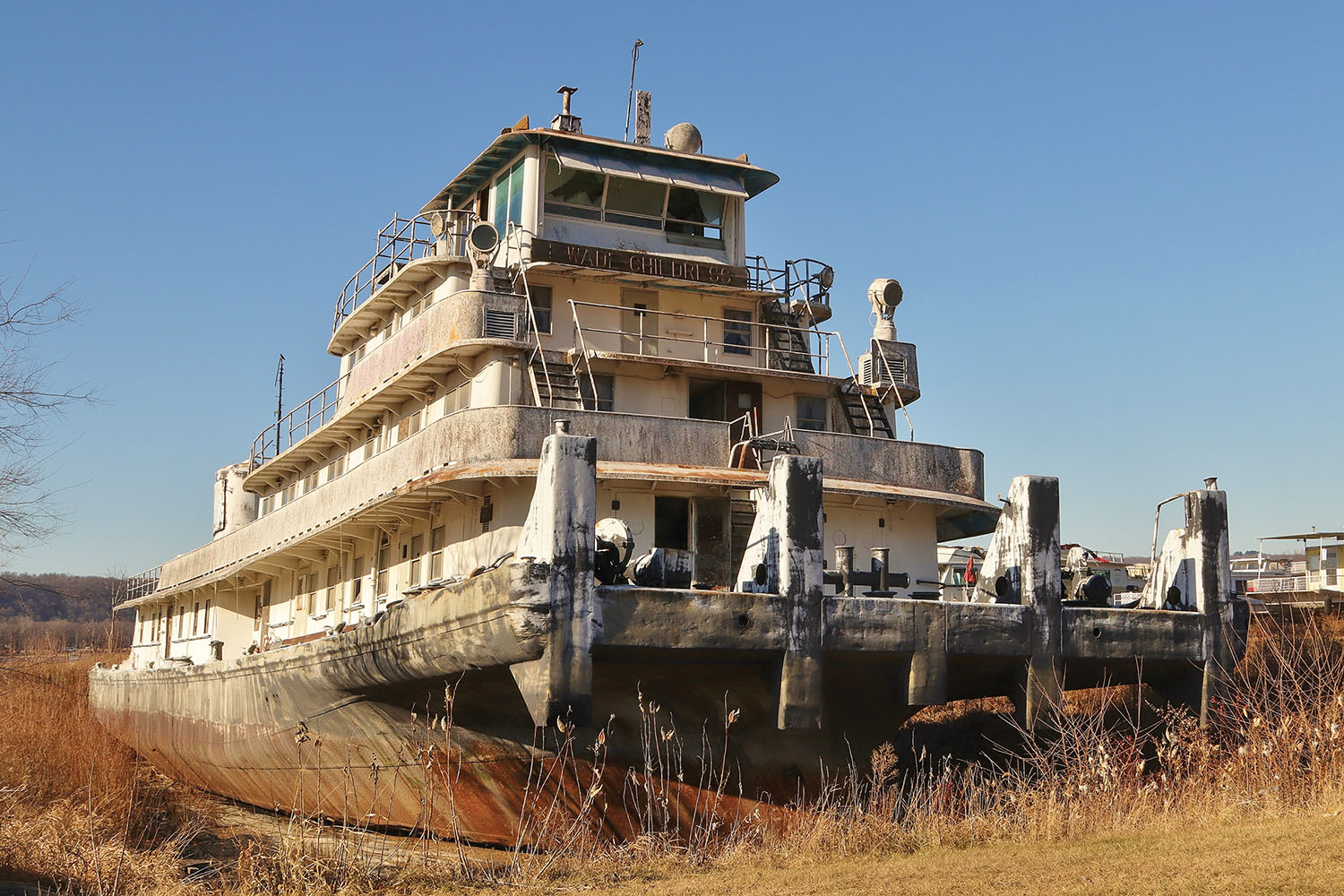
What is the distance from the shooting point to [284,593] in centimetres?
2522

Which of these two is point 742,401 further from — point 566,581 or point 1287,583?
point 1287,583

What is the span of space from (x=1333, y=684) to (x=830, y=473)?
6200 millimetres

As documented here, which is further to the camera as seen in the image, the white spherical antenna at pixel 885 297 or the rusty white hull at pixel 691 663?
the white spherical antenna at pixel 885 297

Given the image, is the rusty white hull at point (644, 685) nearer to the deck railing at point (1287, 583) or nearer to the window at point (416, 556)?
the window at point (416, 556)

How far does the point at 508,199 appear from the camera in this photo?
2089 centimetres

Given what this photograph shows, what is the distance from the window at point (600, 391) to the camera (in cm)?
1791

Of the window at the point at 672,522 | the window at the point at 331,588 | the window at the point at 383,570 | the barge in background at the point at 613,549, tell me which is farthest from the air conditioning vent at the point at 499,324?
the window at the point at 331,588

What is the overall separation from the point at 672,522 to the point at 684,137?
8.28m

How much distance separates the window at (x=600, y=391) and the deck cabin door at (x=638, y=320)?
3.63 ft

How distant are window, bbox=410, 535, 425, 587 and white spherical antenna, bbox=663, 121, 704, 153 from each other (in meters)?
8.05

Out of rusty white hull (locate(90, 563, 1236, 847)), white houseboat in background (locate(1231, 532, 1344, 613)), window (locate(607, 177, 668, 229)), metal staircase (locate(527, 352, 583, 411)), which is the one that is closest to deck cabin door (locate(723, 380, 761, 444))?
metal staircase (locate(527, 352, 583, 411))

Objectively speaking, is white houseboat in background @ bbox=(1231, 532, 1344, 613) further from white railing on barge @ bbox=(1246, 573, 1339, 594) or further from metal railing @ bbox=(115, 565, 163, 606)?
metal railing @ bbox=(115, 565, 163, 606)

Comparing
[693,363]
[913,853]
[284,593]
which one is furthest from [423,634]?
[284,593]

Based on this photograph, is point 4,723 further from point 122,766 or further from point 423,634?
point 423,634
